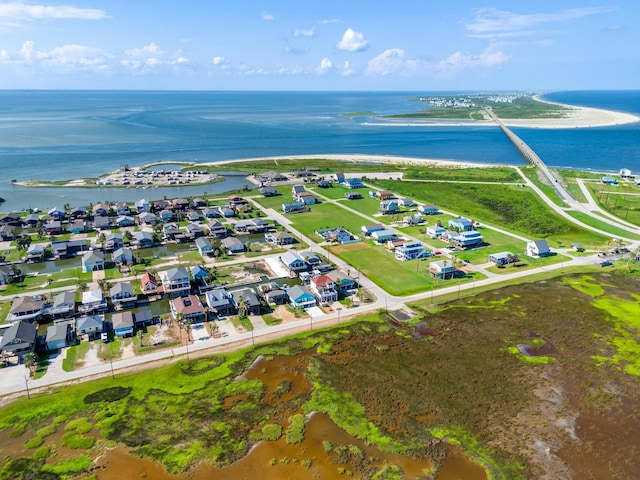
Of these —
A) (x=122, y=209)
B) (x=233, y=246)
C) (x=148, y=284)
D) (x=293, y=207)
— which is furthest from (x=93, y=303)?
(x=293, y=207)

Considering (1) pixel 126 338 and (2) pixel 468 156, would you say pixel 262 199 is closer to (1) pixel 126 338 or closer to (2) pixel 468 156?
(1) pixel 126 338

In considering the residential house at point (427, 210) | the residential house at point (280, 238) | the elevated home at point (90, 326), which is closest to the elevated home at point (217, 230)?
the residential house at point (280, 238)

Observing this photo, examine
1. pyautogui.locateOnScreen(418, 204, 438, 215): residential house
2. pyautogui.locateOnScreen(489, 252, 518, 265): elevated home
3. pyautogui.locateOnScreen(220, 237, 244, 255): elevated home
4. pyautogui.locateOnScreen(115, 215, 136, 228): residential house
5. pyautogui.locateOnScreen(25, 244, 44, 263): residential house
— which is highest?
pyautogui.locateOnScreen(418, 204, 438, 215): residential house

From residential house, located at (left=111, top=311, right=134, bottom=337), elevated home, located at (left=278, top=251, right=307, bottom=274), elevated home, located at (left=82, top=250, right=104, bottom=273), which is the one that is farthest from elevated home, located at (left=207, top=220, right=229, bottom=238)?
residential house, located at (left=111, top=311, right=134, bottom=337)

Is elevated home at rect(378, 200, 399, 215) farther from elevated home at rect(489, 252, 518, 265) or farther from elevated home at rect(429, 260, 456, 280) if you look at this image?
elevated home at rect(429, 260, 456, 280)

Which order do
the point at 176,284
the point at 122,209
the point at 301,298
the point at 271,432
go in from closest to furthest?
the point at 271,432
the point at 301,298
the point at 176,284
the point at 122,209

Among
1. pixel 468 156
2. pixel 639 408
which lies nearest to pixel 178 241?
pixel 639 408

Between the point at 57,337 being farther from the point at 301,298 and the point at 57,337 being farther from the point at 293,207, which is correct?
the point at 293,207
